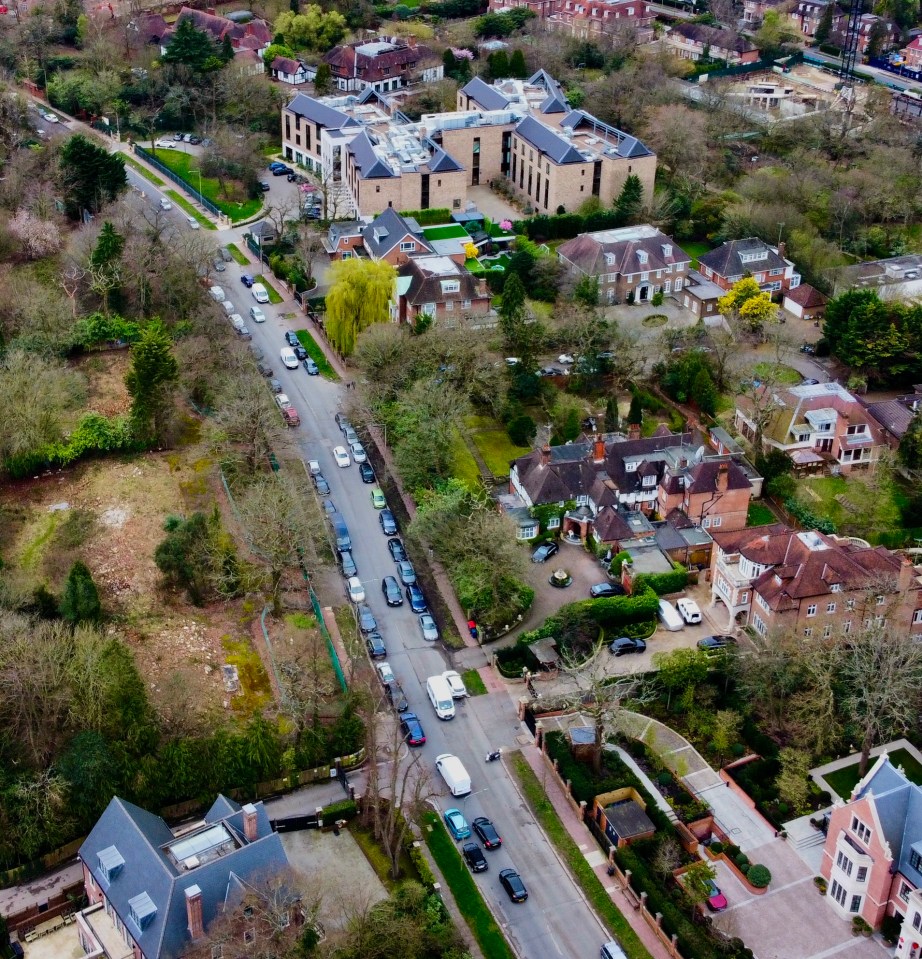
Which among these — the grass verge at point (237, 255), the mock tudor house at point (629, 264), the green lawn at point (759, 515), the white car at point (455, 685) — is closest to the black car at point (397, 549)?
the white car at point (455, 685)

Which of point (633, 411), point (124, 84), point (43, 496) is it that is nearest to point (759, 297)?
point (633, 411)

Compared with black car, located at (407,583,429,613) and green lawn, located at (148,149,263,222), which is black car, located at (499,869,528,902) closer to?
black car, located at (407,583,429,613)

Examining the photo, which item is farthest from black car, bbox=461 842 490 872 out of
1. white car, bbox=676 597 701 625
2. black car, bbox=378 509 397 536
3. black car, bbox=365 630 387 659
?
black car, bbox=378 509 397 536

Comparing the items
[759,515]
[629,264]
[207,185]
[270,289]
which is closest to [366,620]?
[759,515]

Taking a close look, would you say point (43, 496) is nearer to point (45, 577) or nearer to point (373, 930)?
point (45, 577)

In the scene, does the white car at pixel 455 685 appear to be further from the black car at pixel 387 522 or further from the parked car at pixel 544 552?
the black car at pixel 387 522

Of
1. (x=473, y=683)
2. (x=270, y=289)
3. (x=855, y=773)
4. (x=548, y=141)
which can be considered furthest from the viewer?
(x=548, y=141)

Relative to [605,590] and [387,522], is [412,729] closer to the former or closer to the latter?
[605,590]
